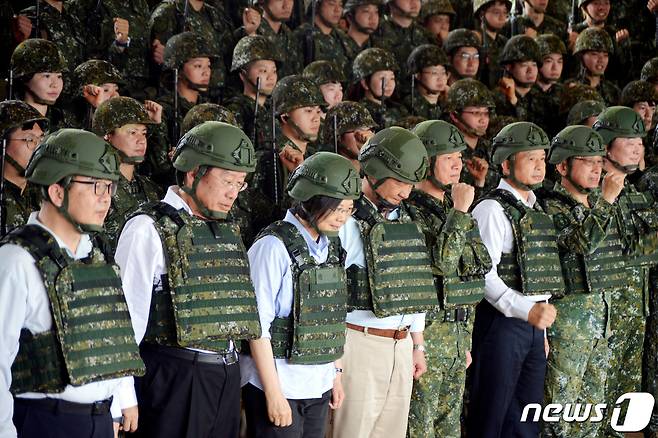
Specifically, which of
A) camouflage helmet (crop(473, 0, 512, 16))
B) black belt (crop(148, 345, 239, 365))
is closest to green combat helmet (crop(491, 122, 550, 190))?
black belt (crop(148, 345, 239, 365))

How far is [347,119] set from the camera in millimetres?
7410

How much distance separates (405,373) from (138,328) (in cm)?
161

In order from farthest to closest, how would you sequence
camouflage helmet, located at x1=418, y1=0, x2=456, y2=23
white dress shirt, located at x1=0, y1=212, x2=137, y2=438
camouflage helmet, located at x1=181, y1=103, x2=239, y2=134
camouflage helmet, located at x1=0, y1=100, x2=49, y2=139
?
camouflage helmet, located at x1=418, y1=0, x2=456, y2=23 < camouflage helmet, located at x1=181, y1=103, x2=239, y2=134 < camouflage helmet, located at x1=0, y1=100, x2=49, y2=139 < white dress shirt, located at x1=0, y1=212, x2=137, y2=438

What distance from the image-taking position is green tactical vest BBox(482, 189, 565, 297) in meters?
5.90

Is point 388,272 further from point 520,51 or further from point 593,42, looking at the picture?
point 593,42

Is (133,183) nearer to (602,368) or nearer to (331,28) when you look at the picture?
Answer: (602,368)

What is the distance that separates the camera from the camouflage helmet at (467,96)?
331 inches

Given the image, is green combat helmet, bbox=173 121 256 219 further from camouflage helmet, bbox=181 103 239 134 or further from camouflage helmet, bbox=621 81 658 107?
camouflage helmet, bbox=621 81 658 107

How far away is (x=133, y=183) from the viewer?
620 centimetres

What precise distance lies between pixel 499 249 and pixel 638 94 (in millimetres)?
4569

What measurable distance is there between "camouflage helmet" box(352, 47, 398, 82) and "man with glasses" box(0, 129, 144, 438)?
17.7 ft

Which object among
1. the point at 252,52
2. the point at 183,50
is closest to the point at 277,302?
the point at 183,50

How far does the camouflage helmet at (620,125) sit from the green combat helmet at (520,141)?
41.2 inches

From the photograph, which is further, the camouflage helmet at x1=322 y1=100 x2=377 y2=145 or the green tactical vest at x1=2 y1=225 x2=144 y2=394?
the camouflage helmet at x1=322 y1=100 x2=377 y2=145
